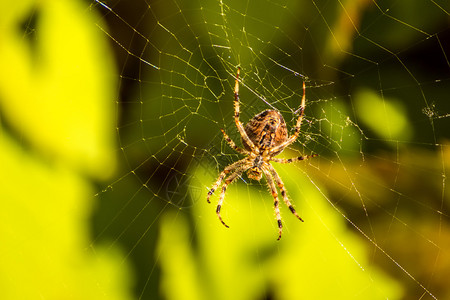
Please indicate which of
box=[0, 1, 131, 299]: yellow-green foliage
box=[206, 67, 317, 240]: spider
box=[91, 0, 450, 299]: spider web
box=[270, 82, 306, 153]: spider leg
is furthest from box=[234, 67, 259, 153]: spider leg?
box=[0, 1, 131, 299]: yellow-green foliage

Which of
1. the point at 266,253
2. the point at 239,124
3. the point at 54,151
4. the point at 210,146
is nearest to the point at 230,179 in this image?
the point at 210,146

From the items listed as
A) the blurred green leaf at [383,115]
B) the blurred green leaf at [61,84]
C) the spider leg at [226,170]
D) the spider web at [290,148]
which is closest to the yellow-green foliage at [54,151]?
the blurred green leaf at [61,84]

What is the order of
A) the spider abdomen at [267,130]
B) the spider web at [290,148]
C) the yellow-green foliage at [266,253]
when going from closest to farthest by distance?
the spider abdomen at [267,130] → the spider web at [290,148] → the yellow-green foliage at [266,253]

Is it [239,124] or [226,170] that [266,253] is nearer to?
[226,170]

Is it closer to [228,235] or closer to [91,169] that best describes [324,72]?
[228,235]

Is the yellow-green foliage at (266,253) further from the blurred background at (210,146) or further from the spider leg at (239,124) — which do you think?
the spider leg at (239,124)

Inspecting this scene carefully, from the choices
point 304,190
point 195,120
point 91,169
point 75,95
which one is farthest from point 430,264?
point 75,95
